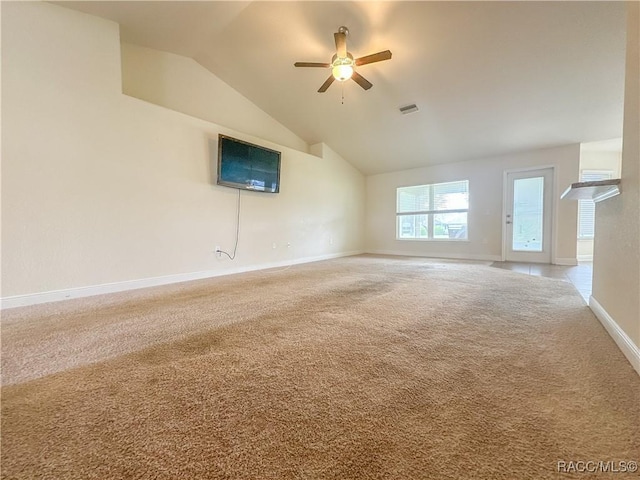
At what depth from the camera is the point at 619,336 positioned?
137cm

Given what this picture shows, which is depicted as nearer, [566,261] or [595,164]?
[566,261]

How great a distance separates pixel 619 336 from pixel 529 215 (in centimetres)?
470

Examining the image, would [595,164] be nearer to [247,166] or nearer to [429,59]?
[429,59]

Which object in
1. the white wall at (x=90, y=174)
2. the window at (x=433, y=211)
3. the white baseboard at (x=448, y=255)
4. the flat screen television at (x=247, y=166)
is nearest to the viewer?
the white wall at (x=90, y=174)

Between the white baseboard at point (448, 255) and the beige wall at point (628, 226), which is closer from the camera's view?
the beige wall at point (628, 226)

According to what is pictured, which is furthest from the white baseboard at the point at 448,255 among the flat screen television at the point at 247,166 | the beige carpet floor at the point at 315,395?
the beige carpet floor at the point at 315,395

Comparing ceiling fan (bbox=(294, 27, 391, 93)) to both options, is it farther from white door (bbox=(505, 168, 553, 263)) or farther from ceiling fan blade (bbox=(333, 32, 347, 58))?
white door (bbox=(505, 168, 553, 263))

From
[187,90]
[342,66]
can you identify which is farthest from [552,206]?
[187,90]

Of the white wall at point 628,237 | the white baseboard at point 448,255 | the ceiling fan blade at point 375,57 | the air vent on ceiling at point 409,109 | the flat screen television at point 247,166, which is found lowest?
the white baseboard at point 448,255

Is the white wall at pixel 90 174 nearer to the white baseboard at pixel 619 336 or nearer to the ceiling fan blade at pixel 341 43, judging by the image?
the ceiling fan blade at pixel 341 43

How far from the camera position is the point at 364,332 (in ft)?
5.25

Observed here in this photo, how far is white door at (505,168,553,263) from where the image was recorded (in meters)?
4.96

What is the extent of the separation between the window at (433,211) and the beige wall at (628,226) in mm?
4434

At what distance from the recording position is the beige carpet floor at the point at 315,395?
27.9 inches
